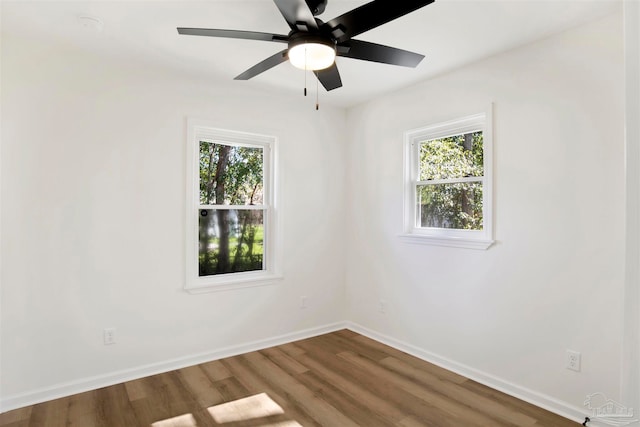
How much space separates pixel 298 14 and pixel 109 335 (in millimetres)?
2730

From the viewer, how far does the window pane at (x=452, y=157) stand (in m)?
3.05

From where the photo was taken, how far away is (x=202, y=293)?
329 centimetres

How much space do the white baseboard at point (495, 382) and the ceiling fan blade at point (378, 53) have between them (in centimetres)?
243

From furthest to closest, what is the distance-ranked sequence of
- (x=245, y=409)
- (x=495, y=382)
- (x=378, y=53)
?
(x=495, y=382)
(x=245, y=409)
(x=378, y=53)

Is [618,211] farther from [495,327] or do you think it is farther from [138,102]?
[138,102]

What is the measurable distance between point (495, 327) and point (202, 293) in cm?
252

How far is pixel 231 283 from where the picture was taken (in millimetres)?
3447

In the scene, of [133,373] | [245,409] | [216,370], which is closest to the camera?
[245,409]

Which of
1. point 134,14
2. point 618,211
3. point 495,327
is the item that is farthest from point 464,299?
point 134,14

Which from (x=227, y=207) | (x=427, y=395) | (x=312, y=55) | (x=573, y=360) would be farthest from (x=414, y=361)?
(x=312, y=55)

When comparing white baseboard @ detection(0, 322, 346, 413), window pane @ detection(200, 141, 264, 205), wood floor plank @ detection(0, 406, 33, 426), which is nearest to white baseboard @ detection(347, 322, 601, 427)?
white baseboard @ detection(0, 322, 346, 413)

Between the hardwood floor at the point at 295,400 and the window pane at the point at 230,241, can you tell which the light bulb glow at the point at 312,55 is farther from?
the hardwood floor at the point at 295,400

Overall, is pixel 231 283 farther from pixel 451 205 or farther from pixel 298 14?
pixel 298 14

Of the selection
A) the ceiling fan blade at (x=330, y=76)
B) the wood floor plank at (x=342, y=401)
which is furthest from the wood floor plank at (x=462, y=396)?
the ceiling fan blade at (x=330, y=76)
